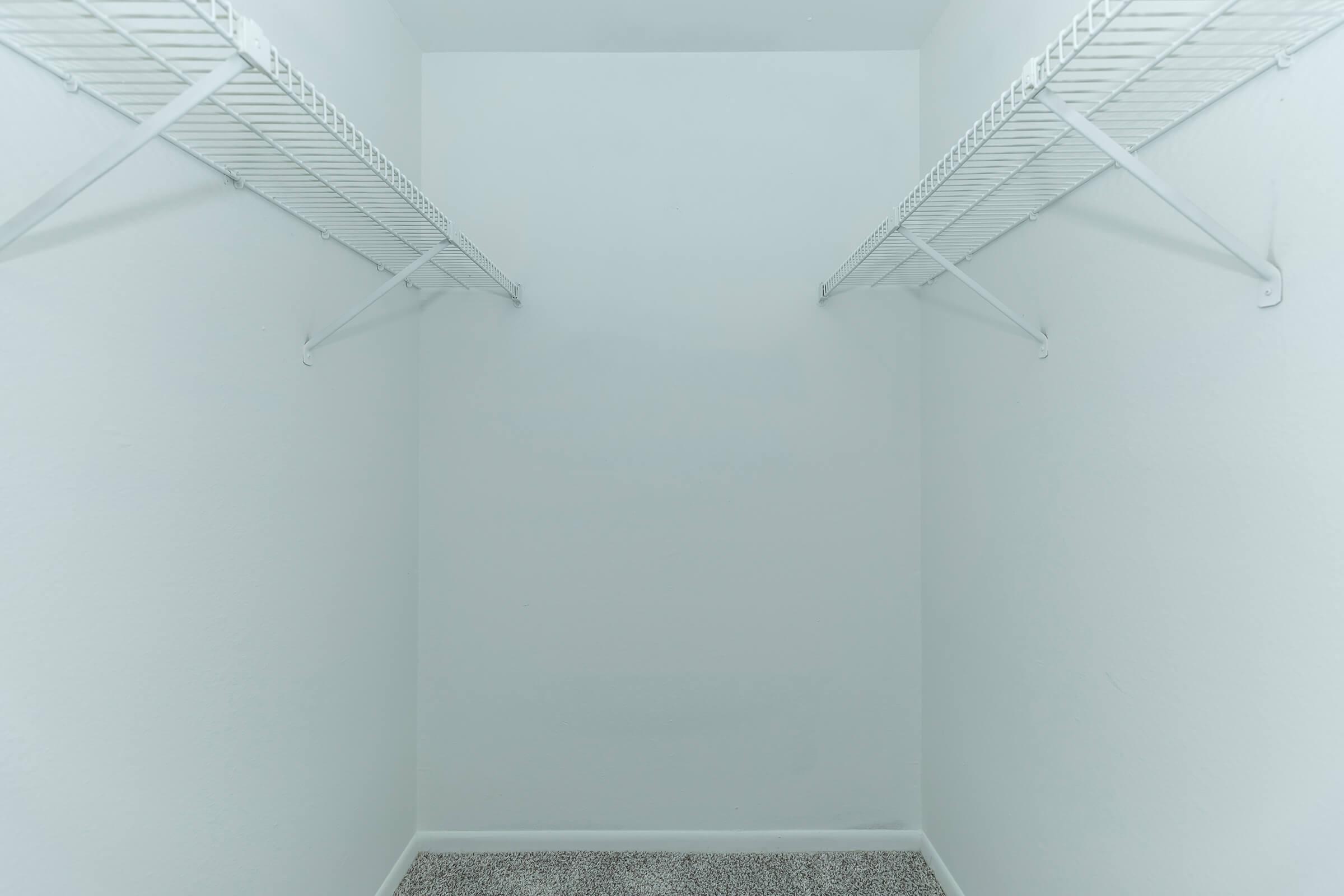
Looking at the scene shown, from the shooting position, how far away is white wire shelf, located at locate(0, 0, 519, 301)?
0.77 m

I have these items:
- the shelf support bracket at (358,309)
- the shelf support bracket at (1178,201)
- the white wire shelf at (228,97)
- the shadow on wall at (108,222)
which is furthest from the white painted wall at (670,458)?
the shelf support bracket at (1178,201)

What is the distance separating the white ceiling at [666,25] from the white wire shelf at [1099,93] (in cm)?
77

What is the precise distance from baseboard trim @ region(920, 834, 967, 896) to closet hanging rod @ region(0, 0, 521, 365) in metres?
1.98

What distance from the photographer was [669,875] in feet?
6.54

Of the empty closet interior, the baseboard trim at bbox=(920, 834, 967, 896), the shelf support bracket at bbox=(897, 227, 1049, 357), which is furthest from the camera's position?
the baseboard trim at bbox=(920, 834, 967, 896)

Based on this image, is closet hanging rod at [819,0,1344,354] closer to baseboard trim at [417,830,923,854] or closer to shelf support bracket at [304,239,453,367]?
shelf support bracket at [304,239,453,367]

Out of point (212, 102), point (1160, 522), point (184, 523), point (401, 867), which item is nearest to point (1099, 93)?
point (1160, 522)

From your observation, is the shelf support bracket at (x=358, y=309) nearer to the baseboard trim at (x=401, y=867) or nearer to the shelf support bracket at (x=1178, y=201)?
the shelf support bracket at (x=1178, y=201)

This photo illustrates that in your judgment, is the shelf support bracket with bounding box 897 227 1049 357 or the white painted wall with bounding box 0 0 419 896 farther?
the shelf support bracket with bounding box 897 227 1049 357

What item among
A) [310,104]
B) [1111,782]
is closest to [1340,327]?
[1111,782]

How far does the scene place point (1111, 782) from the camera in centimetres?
120

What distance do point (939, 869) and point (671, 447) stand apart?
135 centimetres

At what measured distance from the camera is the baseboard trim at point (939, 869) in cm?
185

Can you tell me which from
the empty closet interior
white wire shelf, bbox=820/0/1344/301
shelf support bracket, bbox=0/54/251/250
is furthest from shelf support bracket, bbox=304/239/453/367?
white wire shelf, bbox=820/0/1344/301
